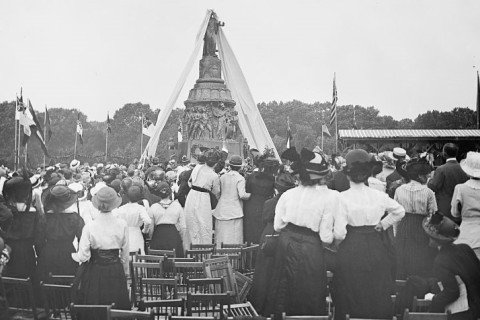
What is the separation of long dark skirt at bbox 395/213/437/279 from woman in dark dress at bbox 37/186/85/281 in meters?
4.28

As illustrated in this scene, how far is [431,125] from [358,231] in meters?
76.9

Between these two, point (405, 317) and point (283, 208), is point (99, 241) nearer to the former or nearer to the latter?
point (283, 208)

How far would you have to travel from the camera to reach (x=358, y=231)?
5.68 metres

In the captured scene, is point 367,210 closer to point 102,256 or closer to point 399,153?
point 102,256

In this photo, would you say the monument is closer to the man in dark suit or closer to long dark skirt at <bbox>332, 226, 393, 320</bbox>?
the man in dark suit

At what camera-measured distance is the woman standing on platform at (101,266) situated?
605cm

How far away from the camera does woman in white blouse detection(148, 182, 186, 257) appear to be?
8875 millimetres

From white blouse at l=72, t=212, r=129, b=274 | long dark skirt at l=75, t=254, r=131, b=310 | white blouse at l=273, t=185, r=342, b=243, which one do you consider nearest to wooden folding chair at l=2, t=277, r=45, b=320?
long dark skirt at l=75, t=254, r=131, b=310

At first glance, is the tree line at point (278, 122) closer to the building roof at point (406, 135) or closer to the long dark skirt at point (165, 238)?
the building roof at point (406, 135)

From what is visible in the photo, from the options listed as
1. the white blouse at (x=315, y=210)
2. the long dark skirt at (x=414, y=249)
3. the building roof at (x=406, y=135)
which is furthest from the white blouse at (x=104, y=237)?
the building roof at (x=406, y=135)

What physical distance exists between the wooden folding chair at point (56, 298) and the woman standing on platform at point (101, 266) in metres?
0.61

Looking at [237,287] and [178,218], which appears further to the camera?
[178,218]

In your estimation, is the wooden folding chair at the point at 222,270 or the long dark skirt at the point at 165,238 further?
the long dark skirt at the point at 165,238

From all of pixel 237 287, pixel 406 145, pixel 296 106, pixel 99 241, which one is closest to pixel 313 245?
pixel 237 287
